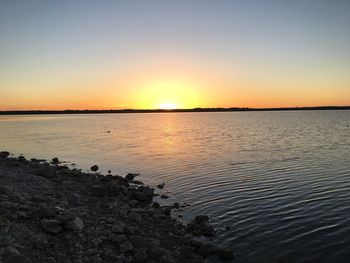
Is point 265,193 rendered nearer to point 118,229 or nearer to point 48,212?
point 118,229

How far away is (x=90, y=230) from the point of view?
14195mm

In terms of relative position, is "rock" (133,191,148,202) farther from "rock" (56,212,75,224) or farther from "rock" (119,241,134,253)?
"rock" (119,241,134,253)

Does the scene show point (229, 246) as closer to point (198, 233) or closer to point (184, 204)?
point (198, 233)

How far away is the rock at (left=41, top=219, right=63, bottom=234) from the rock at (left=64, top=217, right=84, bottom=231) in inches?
10.3

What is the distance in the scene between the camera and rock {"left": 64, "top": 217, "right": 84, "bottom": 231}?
44.5 feet

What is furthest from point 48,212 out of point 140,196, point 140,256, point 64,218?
point 140,196

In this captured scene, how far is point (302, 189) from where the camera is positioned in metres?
22.8

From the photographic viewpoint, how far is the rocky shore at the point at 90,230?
39.9 feet

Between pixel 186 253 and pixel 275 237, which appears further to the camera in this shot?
pixel 275 237

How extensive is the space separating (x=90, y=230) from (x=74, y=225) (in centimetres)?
76

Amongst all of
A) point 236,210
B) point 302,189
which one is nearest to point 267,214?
point 236,210

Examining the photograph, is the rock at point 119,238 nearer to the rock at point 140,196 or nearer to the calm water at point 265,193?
the calm water at point 265,193

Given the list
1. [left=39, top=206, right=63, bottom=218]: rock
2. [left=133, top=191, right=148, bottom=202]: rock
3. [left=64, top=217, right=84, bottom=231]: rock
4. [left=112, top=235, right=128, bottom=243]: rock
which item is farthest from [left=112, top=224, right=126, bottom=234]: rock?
[left=133, top=191, right=148, bottom=202]: rock

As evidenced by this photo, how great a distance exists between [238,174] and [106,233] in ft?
53.8
